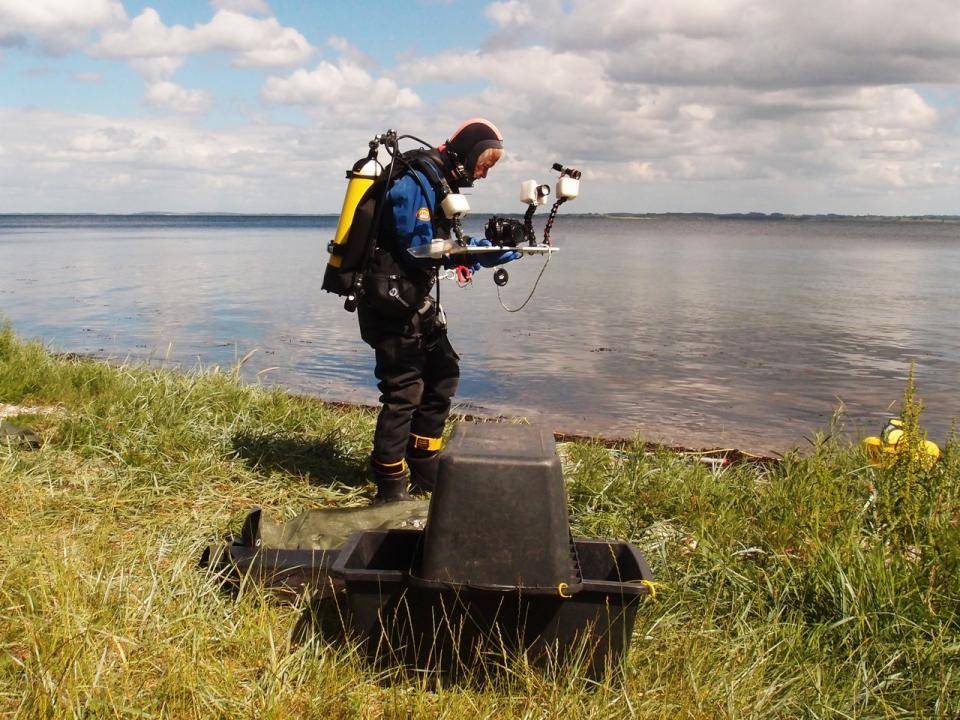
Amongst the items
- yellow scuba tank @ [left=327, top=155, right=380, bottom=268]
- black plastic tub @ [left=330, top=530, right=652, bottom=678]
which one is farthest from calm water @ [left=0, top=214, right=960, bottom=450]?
black plastic tub @ [left=330, top=530, right=652, bottom=678]

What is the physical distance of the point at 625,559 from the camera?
10.8ft

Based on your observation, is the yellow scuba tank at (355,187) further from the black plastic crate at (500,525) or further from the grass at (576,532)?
the black plastic crate at (500,525)

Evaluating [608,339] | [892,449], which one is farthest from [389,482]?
[608,339]

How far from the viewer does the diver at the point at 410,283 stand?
4.54m

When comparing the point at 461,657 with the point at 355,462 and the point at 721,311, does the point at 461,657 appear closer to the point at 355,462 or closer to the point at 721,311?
the point at 355,462

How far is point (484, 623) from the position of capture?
9.52 ft

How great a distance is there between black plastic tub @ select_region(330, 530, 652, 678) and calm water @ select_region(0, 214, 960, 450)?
5880 millimetres

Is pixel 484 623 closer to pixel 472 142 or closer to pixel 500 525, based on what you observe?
pixel 500 525

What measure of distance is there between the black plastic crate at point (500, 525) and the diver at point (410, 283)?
1.84m

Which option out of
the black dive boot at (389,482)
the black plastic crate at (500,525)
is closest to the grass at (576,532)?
the black dive boot at (389,482)

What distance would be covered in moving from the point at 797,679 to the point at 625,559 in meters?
0.72

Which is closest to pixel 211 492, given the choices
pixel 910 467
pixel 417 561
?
pixel 417 561

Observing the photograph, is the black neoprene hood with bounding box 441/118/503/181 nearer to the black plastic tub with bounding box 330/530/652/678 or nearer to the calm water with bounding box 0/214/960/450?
the black plastic tub with bounding box 330/530/652/678

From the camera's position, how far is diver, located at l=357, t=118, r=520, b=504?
4.54 meters
